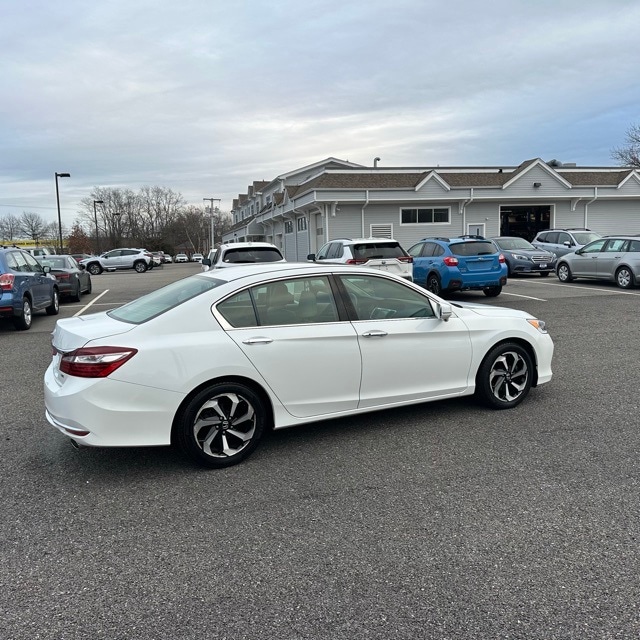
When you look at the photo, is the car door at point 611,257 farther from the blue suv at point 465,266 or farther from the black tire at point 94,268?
the black tire at point 94,268

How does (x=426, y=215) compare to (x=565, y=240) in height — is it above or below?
above

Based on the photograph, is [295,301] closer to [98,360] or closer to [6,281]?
[98,360]

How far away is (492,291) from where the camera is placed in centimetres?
1431

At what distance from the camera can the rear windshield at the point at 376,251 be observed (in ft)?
41.2

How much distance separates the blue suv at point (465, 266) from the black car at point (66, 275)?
1052 centimetres

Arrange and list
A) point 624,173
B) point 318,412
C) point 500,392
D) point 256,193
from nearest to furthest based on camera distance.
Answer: point 318,412 → point 500,392 → point 624,173 → point 256,193

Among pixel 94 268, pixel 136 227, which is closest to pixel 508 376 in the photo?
pixel 94 268

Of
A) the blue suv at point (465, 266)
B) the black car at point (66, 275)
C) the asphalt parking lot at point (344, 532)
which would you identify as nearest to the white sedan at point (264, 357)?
the asphalt parking lot at point (344, 532)

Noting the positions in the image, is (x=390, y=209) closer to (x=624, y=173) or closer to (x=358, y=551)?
(x=624, y=173)

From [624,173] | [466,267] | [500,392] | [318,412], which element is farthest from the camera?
[624,173]

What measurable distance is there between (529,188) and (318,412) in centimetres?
2911

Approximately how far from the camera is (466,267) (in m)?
13.5

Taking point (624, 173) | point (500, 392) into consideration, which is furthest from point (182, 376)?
point (624, 173)

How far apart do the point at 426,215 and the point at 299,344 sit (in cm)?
2679
